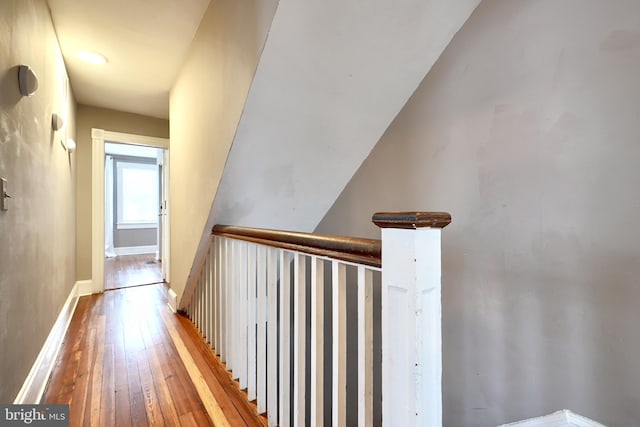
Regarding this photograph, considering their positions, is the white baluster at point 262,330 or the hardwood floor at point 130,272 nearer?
the white baluster at point 262,330

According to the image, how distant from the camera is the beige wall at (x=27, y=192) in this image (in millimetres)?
1104

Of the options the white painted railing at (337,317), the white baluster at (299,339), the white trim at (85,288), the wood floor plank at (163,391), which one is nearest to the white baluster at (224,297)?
the white painted railing at (337,317)

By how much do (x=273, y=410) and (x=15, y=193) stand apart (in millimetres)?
1445

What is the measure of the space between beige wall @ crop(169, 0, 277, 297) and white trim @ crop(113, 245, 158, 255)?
4.69 m

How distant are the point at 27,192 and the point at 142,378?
1135 millimetres

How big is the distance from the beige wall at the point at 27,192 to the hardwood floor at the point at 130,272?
5.75ft

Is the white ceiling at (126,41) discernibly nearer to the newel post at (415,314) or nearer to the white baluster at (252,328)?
the white baluster at (252,328)

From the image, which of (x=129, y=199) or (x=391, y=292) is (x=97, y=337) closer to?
(x=391, y=292)

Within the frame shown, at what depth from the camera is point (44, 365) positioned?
157 centimetres

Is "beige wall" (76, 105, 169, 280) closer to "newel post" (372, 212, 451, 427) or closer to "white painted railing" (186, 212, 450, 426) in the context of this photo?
"white painted railing" (186, 212, 450, 426)

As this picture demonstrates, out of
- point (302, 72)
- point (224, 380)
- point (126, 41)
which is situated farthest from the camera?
point (126, 41)

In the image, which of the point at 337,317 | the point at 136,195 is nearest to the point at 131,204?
the point at 136,195

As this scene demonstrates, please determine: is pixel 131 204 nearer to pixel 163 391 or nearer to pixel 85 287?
pixel 85 287

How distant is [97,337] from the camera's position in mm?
2145
